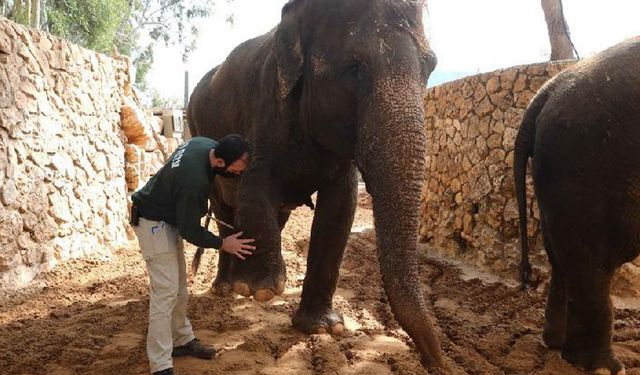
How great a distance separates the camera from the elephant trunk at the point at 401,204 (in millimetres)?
3137

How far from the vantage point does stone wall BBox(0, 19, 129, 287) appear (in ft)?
22.3

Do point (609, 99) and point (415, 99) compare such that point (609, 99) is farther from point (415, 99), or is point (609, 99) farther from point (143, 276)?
point (143, 276)

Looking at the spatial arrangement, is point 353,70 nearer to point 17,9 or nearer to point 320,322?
point 320,322

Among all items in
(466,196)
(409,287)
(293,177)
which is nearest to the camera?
(409,287)

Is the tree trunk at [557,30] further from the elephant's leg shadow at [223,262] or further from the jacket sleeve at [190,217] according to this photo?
the jacket sleeve at [190,217]

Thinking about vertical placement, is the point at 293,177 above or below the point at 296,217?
above

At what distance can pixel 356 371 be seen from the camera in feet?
13.4

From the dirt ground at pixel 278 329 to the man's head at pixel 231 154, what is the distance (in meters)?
1.37

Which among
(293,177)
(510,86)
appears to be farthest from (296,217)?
(293,177)

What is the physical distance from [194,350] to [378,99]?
2298 millimetres

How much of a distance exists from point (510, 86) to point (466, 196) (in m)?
1.63

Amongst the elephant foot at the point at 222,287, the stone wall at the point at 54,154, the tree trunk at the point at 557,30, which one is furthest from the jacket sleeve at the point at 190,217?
the tree trunk at the point at 557,30

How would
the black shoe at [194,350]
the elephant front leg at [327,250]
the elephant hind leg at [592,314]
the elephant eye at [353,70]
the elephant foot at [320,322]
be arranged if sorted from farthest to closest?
the elephant foot at [320,322], the elephant front leg at [327,250], the black shoe at [194,350], the elephant hind leg at [592,314], the elephant eye at [353,70]

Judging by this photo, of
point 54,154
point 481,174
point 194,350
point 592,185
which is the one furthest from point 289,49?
point 54,154
